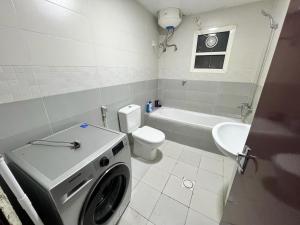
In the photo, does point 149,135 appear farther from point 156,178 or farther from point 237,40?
point 237,40

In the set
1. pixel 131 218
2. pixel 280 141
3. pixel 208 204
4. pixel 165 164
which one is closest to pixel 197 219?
pixel 208 204

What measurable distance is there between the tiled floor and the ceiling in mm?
2270

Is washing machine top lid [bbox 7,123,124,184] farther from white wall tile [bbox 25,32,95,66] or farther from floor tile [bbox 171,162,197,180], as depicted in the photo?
floor tile [bbox 171,162,197,180]

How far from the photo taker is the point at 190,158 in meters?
1.99

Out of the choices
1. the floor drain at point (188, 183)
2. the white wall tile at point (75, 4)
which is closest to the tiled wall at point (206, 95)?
the floor drain at point (188, 183)

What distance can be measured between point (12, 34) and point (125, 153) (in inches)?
43.1

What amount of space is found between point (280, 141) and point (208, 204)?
3.99ft

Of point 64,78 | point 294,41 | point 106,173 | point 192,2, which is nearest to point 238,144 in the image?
point 294,41

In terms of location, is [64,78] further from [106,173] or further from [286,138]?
[286,138]

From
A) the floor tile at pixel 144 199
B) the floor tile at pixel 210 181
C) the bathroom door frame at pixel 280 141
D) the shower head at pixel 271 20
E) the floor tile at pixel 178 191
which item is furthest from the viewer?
the shower head at pixel 271 20

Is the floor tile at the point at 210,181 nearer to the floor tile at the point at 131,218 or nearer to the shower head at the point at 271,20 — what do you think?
the floor tile at the point at 131,218

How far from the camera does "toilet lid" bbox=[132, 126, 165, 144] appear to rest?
1.72 meters

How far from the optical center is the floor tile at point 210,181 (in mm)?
1493

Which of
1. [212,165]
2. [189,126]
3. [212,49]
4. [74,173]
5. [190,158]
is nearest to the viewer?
[74,173]
